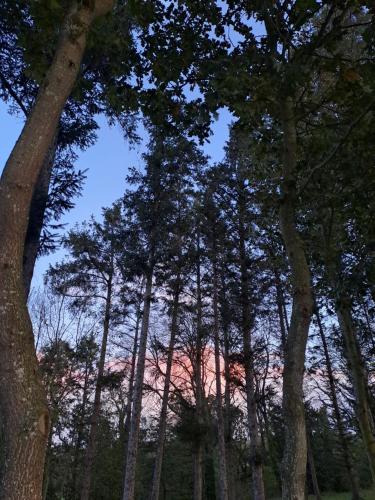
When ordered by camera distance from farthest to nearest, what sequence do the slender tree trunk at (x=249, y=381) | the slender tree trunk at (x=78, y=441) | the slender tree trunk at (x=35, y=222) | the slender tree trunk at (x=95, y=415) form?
the slender tree trunk at (x=78, y=441)
the slender tree trunk at (x=95, y=415)
the slender tree trunk at (x=249, y=381)
the slender tree trunk at (x=35, y=222)

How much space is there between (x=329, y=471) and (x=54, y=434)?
22.3 m

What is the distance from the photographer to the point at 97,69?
30.6 feet

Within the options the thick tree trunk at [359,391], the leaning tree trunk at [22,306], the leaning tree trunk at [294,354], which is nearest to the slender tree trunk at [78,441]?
the thick tree trunk at [359,391]

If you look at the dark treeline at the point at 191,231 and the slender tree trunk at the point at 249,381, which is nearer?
the dark treeline at the point at 191,231

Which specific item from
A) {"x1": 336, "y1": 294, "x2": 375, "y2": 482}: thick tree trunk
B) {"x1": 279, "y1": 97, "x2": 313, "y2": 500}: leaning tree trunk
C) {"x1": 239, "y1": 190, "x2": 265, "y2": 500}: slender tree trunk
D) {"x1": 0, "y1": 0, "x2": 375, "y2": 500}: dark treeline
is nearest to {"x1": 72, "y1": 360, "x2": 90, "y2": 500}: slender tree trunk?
{"x1": 0, "y1": 0, "x2": 375, "y2": 500}: dark treeline

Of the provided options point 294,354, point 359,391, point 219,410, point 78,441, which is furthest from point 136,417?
point 294,354

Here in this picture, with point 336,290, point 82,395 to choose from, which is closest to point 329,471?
point 82,395

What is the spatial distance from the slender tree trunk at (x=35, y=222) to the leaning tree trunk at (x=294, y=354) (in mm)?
5127

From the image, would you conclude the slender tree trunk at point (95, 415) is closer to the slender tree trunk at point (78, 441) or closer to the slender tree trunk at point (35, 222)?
the slender tree trunk at point (78, 441)

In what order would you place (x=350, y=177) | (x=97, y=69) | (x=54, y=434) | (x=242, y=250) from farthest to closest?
(x=54, y=434) → (x=242, y=250) → (x=97, y=69) → (x=350, y=177)

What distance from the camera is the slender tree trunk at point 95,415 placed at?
1537cm

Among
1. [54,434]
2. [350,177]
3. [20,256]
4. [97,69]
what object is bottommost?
[20,256]

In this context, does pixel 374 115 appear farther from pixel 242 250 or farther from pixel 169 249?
pixel 169 249

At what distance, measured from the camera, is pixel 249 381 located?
13703mm
